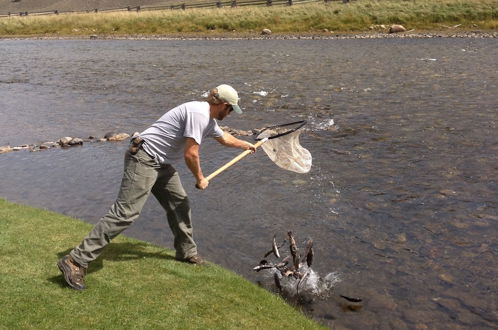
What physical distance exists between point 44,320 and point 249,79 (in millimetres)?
26591

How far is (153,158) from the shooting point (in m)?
7.99

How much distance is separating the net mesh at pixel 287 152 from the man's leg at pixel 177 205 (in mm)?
2333

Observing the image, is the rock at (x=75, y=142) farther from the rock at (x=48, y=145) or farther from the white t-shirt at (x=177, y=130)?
the white t-shirt at (x=177, y=130)

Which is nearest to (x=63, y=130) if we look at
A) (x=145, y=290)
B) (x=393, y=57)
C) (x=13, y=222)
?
(x=13, y=222)

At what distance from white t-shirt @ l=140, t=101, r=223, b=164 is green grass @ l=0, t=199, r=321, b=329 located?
6.43 ft

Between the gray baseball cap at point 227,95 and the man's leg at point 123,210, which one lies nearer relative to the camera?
the gray baseball cap at point 227,95

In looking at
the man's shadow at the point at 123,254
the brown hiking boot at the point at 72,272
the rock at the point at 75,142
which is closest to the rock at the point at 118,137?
the rock at the point at 75,142

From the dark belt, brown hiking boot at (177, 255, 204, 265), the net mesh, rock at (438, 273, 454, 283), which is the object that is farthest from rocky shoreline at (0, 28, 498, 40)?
the dark belt

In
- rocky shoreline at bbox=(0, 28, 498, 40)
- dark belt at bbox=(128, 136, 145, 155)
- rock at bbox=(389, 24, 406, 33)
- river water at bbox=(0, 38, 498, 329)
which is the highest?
dark belt at bbox=(128, 136, 145, 155)

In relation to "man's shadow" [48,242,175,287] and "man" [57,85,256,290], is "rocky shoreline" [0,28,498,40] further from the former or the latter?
"man" [57,85,256,290]

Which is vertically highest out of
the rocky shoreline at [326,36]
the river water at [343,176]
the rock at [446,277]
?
the rocky shoreline at [326,36]

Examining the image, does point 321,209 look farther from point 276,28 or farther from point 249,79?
point 276,28

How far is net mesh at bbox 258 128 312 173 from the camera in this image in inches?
406

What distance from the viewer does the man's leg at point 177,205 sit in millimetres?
8406
